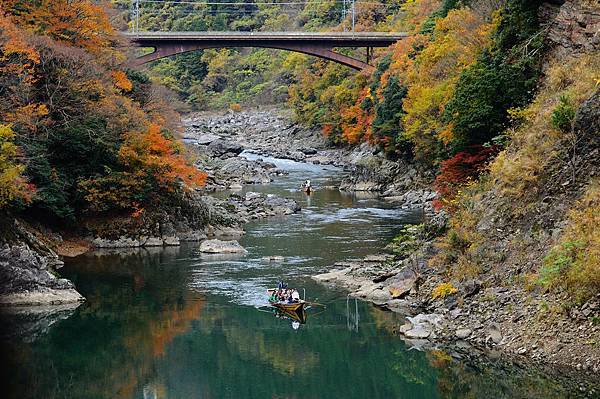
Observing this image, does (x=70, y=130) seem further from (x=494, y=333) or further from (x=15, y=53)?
(x=494, y=333)

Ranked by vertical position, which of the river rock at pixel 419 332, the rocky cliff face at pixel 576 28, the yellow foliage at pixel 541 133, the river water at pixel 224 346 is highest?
the rocky cliff face at pixel 576 28

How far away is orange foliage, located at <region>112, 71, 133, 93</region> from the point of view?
47.7 m

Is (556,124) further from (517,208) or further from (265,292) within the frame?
(265,292)

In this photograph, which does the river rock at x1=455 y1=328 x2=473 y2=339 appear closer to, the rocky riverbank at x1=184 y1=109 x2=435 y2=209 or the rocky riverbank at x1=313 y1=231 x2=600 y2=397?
the rocky riverbank at x1=313 y1=231 x2=600 y2=397

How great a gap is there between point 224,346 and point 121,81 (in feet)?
85.3

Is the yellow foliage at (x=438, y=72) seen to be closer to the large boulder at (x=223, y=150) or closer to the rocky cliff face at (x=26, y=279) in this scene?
the rocky cliff face at (x=26, y=279)

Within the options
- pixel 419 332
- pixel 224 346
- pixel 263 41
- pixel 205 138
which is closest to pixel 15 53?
pixel 224 346

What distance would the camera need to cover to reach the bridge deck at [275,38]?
70.3 meters

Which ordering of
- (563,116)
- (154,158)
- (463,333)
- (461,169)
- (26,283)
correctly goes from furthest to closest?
(154,158) → (461,169) → (26,283) → (563,116) → (463,333)

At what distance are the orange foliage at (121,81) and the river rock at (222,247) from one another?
41.4ft

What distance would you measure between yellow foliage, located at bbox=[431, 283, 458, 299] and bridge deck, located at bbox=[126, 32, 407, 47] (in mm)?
46331

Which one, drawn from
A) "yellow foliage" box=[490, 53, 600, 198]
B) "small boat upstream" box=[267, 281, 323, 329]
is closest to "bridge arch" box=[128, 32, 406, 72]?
"small boat upstream" box=[267, 281, 323, 329]

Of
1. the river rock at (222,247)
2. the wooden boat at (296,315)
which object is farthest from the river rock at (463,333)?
the river rock at (222,247)

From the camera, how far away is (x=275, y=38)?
72.1 metres
